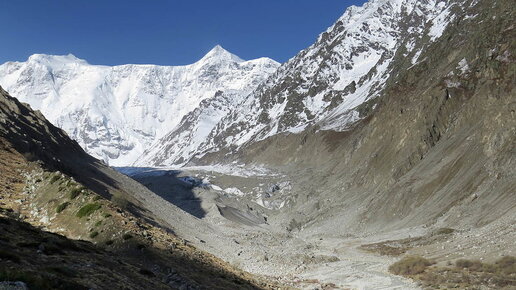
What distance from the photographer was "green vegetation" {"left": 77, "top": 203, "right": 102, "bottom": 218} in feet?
102

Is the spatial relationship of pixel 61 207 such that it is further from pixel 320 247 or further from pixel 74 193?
pixel 320 247

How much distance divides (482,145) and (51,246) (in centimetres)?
7813

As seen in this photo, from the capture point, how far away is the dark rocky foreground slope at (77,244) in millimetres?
17062

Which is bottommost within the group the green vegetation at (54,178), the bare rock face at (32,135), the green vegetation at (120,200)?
the green vegetation at (54,178)

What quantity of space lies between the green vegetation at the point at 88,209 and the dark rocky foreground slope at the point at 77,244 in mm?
72

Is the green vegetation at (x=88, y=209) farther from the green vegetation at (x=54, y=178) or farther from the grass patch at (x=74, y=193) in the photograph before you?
the green vegetation at (x=54, y=178)

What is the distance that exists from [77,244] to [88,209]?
8.41m

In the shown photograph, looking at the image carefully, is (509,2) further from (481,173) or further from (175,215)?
(175,215)

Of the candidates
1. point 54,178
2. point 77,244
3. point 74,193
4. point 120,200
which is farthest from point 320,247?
point 77,244

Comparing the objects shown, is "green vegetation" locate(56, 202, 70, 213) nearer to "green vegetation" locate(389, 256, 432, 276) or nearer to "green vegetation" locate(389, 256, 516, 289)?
"green vegetation" locate(389, 256, 516, 289)

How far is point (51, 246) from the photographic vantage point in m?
20.5

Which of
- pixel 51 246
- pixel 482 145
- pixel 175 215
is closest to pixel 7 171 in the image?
pixel 51 246

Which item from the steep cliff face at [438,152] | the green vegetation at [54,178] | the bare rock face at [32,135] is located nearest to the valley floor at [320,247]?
the steep cliff face at [438,152]

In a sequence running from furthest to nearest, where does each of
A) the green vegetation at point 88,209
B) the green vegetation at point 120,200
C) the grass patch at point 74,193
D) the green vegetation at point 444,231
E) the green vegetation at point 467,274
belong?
the green vegetation at point 444,231 < the green vegetation at point 120,200 < the green vegetation at point 467,274 < the grass patch at point 74,193 < the green vegetation at point 88,209
